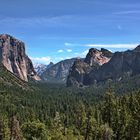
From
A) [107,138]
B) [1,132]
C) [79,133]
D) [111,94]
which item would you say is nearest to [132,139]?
[107,138]

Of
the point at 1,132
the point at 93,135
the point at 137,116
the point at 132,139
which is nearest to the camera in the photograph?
the point at 137,116

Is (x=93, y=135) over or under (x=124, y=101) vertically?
under

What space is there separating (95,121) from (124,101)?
10671 mm

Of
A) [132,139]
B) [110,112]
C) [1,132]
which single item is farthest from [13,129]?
[132,139]

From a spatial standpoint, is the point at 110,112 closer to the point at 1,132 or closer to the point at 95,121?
the point at 95,121

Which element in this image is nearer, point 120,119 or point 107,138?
point 107,138

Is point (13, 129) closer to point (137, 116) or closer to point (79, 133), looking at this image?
point (79, 133)

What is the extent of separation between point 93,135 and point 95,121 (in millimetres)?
5978

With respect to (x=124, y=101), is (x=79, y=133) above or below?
below

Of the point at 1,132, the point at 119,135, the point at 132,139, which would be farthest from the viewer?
the point at 1,132

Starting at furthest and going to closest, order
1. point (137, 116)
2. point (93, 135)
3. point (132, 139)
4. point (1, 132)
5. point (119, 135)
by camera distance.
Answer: point (1, 132)
point (93, 135)
point (119, 135)
point (132, 139)
point (137, 116)

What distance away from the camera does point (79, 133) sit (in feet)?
433

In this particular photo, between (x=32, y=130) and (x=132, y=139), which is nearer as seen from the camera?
(x=132, y=139)

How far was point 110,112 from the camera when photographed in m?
110
